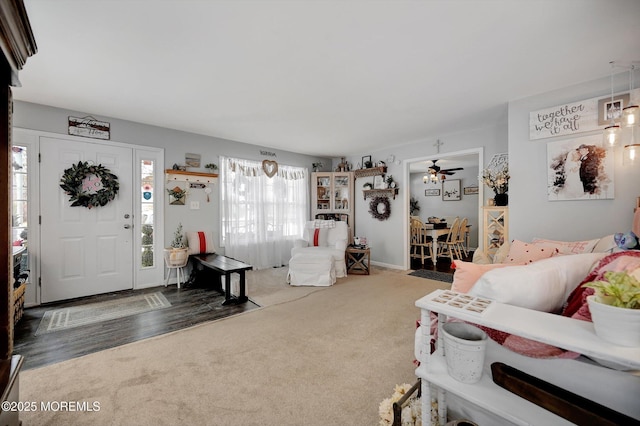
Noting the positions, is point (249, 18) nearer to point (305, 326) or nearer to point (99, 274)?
point (305, 326)

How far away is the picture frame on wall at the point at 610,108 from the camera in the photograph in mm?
Result: 2541

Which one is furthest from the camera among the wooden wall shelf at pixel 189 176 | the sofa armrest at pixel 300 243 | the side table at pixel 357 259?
the side table at pixel 357 259

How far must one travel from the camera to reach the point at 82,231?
11.7 feet

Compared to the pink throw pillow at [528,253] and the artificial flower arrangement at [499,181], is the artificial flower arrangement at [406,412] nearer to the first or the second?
the pink throw pillow at [528,253]

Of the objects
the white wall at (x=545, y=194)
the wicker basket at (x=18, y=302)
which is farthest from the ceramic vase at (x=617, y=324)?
the wicker basket at (x=18, y=302)

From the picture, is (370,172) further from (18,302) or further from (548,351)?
(18,302)

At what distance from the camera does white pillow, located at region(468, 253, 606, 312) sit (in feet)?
3.83

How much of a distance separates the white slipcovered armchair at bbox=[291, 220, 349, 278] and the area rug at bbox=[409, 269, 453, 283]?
4.59 feet

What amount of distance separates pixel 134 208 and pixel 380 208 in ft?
14.4

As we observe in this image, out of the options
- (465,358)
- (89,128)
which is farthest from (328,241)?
(465,358)

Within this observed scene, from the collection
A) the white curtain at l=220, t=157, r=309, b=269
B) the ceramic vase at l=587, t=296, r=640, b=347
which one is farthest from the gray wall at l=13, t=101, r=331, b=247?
the ceramic vase at l=587, t=296, r=640, b=347

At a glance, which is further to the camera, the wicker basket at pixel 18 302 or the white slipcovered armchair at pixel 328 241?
the white slipcovered armchair at pixel 328 241

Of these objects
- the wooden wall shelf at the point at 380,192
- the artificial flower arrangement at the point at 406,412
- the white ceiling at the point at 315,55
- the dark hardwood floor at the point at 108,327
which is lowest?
the dark hardwood floor at the point at 108,327

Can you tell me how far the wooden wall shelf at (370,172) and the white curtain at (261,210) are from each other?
1.14 m
